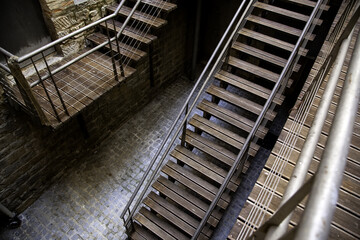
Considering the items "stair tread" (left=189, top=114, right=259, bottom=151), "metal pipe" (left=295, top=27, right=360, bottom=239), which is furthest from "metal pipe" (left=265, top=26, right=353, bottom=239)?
"stair tread" (left=189, top=114, right=259, bottom=151)

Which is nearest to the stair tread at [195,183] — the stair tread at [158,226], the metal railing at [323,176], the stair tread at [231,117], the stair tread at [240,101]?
the stair tread at [158,226]

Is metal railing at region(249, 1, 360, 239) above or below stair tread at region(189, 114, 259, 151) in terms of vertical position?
above

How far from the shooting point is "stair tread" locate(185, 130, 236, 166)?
Result: 163 inches

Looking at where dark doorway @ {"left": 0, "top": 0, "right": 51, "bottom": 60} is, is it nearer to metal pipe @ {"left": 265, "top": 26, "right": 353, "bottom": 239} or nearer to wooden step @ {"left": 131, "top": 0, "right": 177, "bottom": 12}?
wooden step @ {"left": 131, "top": 0, "right": 177, "bottom": 12}

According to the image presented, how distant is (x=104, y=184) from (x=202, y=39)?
5304 mm

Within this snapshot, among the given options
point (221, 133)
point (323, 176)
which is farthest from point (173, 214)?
point (323, 176)

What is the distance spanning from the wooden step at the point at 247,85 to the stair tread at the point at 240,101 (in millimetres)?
181

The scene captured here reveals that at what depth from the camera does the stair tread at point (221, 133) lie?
4102mm

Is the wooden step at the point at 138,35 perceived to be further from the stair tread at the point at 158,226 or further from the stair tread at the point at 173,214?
the stair tread at the point at 158,226

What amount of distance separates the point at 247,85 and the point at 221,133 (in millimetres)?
968

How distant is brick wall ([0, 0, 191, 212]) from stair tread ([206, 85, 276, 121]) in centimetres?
218

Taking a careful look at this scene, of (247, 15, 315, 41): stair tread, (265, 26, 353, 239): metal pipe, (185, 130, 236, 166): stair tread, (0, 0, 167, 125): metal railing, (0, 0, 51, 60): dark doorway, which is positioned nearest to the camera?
(265, 26, 353, 239): metal pipe

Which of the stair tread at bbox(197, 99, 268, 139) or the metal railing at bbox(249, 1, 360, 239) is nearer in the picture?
the metal railing at bbox(249, 1, 360, 239)

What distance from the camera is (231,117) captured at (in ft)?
14.2
